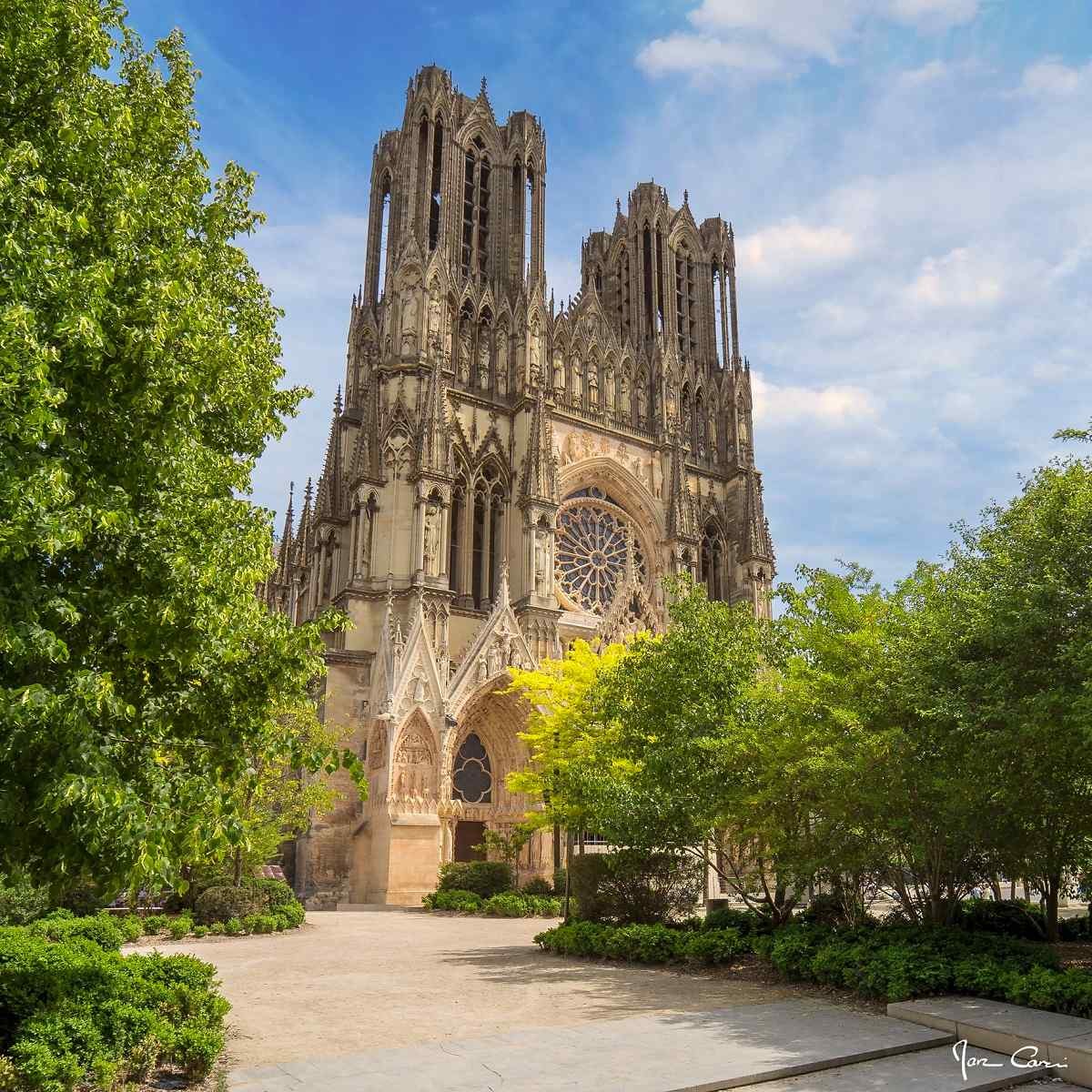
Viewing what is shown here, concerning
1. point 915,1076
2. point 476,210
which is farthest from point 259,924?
point 476,210

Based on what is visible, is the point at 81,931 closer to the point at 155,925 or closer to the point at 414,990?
the point at 414,990

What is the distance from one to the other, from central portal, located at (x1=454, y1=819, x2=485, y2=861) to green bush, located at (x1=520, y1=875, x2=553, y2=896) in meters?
4.64

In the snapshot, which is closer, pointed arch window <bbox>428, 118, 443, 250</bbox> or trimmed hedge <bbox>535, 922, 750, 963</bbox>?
trimmed hedge <bbox>535, 922, 750, 963</bbox>

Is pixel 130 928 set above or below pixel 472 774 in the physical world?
below

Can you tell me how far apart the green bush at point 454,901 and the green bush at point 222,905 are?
714 centimetres

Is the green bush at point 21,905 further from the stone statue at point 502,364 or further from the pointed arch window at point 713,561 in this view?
the pointed arch window at point 713,561

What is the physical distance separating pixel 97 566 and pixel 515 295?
3657 cm

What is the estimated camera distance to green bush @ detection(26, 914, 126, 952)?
12852mm

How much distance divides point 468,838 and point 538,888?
6505 millimetres

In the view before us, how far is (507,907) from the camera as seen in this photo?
82.7 feet

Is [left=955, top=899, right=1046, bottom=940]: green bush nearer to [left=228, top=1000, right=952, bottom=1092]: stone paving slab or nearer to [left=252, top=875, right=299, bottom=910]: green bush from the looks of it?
[left=228, top=1000, right=952, bottom=1092]: stone paving slab

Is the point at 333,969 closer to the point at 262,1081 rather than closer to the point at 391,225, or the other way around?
the point at 262,1081

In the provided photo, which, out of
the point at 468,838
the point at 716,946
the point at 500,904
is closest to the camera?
the point at 716,946
